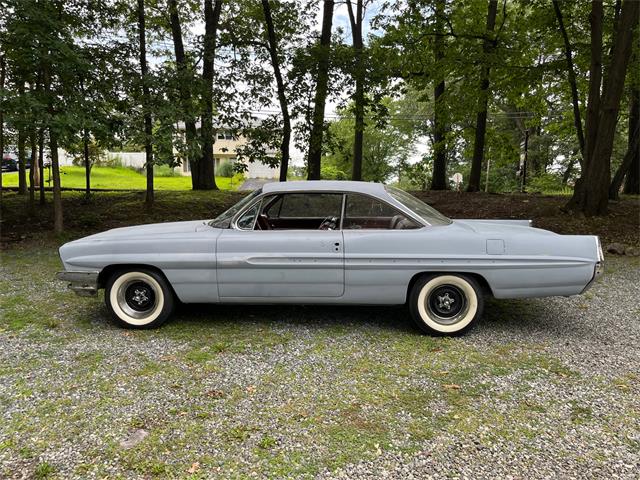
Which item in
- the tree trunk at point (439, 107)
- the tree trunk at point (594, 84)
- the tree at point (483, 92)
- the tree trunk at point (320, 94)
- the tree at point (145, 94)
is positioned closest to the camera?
the tree at point (145, 94)

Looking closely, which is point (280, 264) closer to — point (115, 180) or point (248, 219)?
point (248, 219)

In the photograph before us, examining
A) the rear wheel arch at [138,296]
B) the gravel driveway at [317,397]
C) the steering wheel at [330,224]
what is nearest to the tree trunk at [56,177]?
the gravel driveway at [317,397]

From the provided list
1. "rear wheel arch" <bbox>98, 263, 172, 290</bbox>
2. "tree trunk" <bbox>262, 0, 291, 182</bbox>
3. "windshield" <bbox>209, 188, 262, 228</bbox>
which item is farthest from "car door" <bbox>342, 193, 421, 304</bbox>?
"tree trunk" <bbox>262, 0, 291, 182</bbox>

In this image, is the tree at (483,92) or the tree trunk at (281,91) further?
the tree at (483,92)

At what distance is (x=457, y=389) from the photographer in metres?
3.16

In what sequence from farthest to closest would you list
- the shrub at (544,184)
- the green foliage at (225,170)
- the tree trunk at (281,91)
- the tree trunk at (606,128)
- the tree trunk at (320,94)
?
the green foliage at (225,170) < the shrub at (544,184) < the tree trunk at (281,91) < the tree trunk at (320,94) < the tree trunk at (606,128)

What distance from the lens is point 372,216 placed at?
4383mm

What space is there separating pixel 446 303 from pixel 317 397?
175 cm

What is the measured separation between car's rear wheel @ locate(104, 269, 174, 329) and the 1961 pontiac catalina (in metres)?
0.01

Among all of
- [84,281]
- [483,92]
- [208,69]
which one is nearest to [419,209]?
[84,281]

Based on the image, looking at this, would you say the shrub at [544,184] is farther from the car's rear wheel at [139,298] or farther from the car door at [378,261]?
the car's rear wheel at [139,298]

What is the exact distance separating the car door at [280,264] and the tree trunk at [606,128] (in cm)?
841

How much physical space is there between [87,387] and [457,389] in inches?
108

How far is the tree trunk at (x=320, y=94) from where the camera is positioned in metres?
10.4
